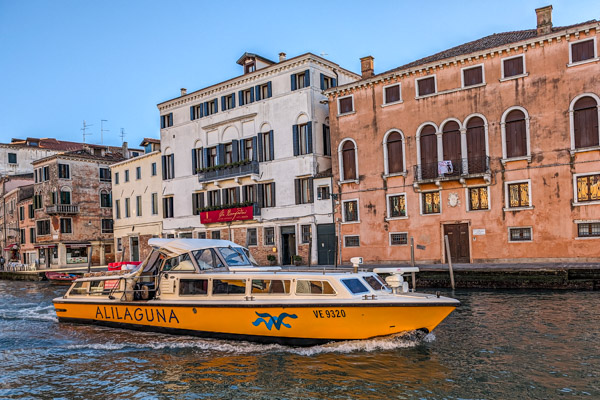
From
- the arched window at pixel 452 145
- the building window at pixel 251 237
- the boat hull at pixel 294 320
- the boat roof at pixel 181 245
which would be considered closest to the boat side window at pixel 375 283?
the boat hull at pixel 294 320

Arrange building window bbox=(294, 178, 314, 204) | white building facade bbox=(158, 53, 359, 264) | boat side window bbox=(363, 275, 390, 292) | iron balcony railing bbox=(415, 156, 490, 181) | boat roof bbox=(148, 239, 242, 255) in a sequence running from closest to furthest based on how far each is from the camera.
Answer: boat side window bbox=(363, 275, 390, 292), boat roof bbox=(148, 239, 242, 255), iron balcony railing bbox=(415, 156, 490, 181), white building facade bbox=(158, 53, 359, 264), building window bbox=(294, 178, 314, 204)

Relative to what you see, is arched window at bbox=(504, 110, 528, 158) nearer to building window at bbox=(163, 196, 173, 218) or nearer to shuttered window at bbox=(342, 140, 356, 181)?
shuttered window at bbox=(342, 140, 356, 181)

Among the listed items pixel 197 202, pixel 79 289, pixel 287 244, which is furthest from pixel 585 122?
pixel 197 202

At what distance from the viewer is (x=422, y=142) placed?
26.2 metres

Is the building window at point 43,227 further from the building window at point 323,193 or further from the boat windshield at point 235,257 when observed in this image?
the boat windshield at point 235,257

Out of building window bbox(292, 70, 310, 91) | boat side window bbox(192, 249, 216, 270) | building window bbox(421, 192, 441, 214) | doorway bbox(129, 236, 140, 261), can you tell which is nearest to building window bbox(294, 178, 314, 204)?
building window bbox(292, 70, 310, 91)

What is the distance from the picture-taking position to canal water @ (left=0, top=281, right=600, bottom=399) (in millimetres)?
8844

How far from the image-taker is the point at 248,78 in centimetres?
3322

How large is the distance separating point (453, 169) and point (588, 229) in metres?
6.11

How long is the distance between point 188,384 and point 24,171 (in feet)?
172

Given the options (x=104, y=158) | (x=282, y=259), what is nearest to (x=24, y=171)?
(x=104, y=158)

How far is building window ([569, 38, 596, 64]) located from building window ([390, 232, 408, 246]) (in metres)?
10.6

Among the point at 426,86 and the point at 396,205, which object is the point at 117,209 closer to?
the point at 396,205

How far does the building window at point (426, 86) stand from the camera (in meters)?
25.7
